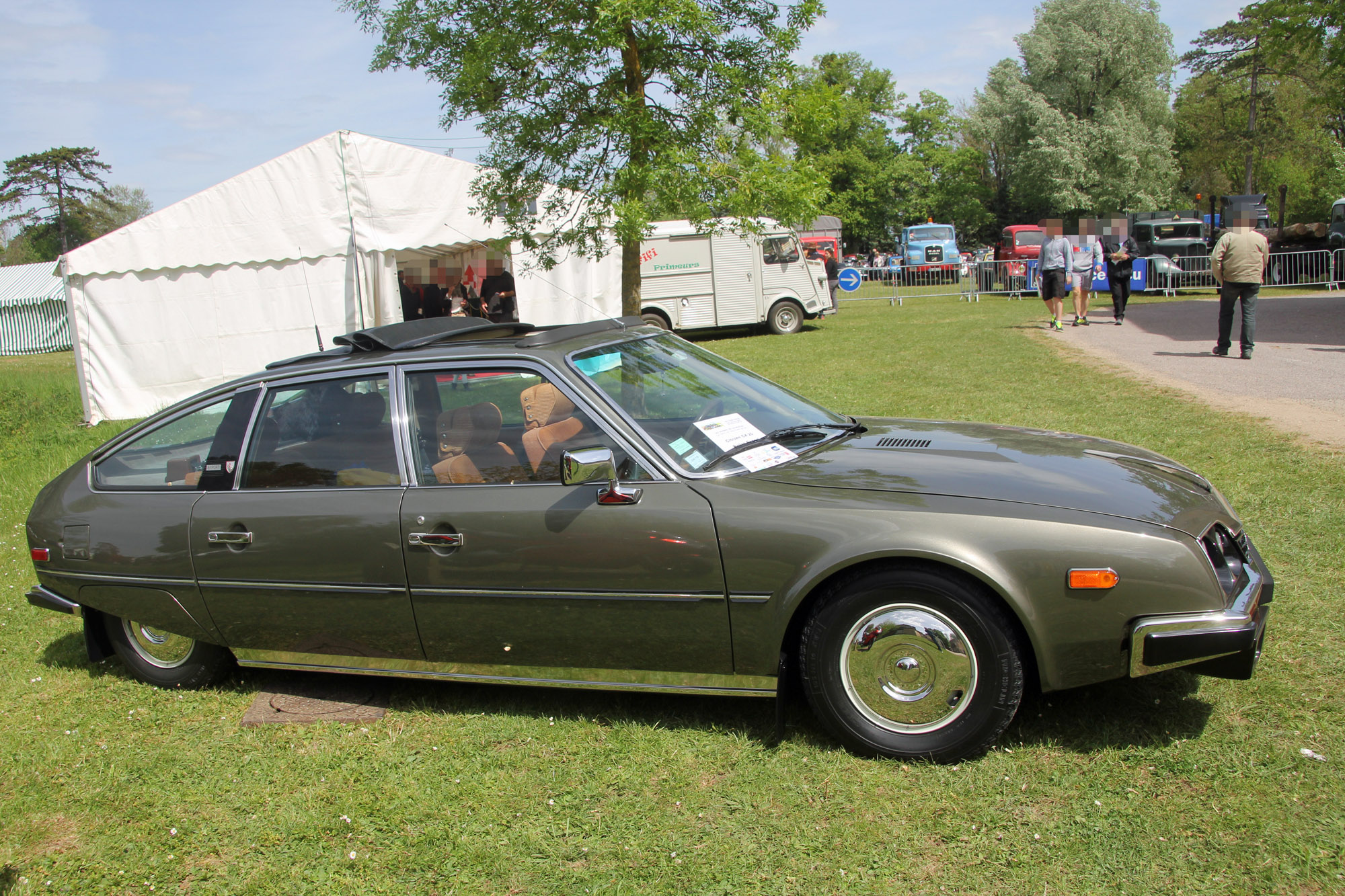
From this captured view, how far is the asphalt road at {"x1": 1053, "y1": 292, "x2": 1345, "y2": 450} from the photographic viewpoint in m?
8.45

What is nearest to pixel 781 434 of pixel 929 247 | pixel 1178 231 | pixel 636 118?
pixel 636 118

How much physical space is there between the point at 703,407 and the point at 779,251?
59.8 feet

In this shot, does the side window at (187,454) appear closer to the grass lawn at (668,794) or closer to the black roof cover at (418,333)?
the black roof cover at (418,333)

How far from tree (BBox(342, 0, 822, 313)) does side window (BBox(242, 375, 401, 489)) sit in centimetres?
646

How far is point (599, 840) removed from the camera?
2.92 meters

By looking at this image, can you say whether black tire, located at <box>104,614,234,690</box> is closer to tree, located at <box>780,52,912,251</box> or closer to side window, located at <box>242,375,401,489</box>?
side window, located at <box>242,375,401,489</box>

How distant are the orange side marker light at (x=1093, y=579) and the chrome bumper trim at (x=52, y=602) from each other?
4218mm

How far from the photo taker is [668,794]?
3131 millimetres

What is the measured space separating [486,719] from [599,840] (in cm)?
102

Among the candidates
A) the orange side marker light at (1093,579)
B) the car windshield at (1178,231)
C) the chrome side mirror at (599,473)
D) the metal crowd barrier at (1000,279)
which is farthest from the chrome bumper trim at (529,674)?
the car windshield at (1178,231)

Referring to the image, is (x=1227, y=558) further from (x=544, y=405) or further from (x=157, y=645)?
(x=157, y=645)

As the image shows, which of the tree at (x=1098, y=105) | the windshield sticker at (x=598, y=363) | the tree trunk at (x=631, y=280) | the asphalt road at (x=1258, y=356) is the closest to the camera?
the windshield sticker at (x=598, y=363)

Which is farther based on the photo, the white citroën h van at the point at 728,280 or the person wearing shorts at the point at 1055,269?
the white citroën h van at the point at 728,280

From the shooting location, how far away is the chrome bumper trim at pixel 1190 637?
9.17 feet
